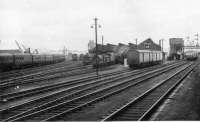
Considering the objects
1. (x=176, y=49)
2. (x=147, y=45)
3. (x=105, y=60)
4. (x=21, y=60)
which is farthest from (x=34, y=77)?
(x=147, y=45)

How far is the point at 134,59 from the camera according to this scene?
138 feet

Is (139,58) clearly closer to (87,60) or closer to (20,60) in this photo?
(87,60)

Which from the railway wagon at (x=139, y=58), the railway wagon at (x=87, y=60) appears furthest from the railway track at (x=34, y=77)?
the railway wagon at (x=87, y=60)

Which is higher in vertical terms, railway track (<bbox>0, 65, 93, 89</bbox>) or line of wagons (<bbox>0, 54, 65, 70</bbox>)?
line of wagons (<bbox>0, 54, 65, 70</bbox>)

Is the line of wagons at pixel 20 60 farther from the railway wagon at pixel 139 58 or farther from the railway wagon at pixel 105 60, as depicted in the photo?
the railway wagon at pixel 139 58

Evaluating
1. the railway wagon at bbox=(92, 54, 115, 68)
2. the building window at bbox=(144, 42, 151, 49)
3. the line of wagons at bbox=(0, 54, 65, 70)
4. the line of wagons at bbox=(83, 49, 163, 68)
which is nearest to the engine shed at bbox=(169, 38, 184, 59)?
the building window at bbox=(144, 42, 151, 49)

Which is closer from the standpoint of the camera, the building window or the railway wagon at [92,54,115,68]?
the railway wagon at [92,54,115,68]

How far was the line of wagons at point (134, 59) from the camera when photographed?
1646 inches

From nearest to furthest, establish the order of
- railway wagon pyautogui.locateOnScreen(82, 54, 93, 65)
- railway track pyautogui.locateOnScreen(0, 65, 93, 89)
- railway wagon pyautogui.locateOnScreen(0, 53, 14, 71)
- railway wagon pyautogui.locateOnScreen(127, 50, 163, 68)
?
railway track pyautogui.locateOnScreen(0, 65, 93, 89)
railway wagon pyautogui.locateOnScreen(0, 53, 14, 71)
railway wagon pyautogui.locateOnScreen(127, 50, 163, 68)
railway wagon pyautogui.locateOnScreen(82, 54, 93, 65)

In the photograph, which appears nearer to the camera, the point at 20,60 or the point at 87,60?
the point at 20,60

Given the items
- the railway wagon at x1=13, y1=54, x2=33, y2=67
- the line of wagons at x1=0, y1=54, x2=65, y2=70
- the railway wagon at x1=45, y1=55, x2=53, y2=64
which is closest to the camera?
the line of wagons at x1=0, y1=54, x2=65, y2=70

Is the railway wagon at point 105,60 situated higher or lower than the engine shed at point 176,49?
lower

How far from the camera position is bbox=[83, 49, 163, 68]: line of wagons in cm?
4181

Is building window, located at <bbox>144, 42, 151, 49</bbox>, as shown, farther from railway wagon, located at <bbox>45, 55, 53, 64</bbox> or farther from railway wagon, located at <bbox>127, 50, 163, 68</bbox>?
railway wagon, located at <bbox>127, 50, 163, 68</bbox>
